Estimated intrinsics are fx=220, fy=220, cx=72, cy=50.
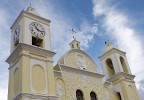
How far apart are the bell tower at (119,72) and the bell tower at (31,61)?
717cm

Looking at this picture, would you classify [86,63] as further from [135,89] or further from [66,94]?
[135,89]

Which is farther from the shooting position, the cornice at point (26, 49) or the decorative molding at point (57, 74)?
the decorative molding at point (57, 74)

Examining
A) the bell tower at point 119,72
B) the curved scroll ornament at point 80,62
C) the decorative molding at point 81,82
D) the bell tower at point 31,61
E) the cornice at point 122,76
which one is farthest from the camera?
the cornice at point 122,76

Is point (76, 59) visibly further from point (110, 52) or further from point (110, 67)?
point (110, 67)

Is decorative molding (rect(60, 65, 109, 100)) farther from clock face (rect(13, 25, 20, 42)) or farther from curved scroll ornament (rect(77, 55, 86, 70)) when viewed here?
clock face (rect(13, 25, 20, 42))

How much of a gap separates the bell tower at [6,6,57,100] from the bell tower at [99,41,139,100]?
7170 millimetres

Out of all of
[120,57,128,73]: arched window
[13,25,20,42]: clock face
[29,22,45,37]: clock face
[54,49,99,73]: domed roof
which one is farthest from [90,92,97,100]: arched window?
[13,25,20,42]: clock face

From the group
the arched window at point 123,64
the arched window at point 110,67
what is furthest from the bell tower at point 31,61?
the arched window at point 123,64

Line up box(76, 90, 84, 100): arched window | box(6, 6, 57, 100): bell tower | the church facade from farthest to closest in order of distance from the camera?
1. box(76, 90, 84, 100): arched window
2. the church facade
3. box(6, 6, 57, 100): bell tower

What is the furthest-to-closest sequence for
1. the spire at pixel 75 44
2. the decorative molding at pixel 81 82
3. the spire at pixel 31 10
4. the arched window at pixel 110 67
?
the arched window at pixel 110 67 → the spire at pixel 75 44 → the spire at pixel 31 10 → the decorative molding at pixel 81 82

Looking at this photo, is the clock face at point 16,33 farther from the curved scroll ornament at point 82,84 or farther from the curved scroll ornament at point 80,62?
the curved scroll ornament at point 80,62

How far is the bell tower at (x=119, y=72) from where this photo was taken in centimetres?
1849

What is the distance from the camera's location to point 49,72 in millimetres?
14016

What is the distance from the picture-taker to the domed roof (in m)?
16.6
